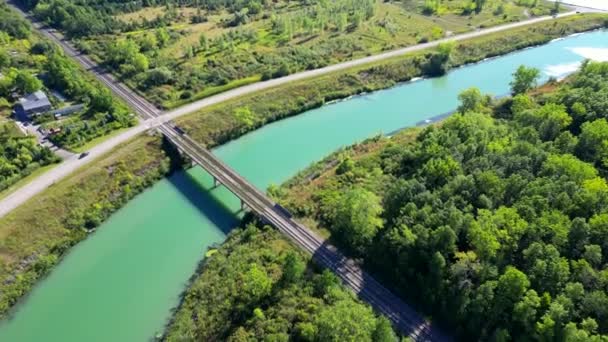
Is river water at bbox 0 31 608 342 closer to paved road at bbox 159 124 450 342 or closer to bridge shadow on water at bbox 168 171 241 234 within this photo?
bridge shadow on water at bbox 168 171 241 234

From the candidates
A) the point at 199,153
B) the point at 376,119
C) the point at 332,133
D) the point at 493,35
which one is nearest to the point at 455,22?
the point at 493,35

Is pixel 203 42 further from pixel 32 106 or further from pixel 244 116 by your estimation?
pixel 32 106

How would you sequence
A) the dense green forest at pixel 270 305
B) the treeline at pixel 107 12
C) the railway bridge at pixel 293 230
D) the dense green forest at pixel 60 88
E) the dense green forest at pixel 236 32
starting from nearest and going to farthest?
the dense green forest at pixel 270 305
the railway bridge at pixel 293 230
the dense green forest at pixel 60 88
the dense green forest at pixel 236 32
the treeline at pixel 107 12

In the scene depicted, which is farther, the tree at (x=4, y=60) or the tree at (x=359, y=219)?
the tree at (x=4, y=60)

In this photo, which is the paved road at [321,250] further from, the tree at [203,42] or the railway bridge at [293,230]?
the tree at [203,42]

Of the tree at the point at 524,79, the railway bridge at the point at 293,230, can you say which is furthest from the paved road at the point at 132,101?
the tree at the point at 524,79

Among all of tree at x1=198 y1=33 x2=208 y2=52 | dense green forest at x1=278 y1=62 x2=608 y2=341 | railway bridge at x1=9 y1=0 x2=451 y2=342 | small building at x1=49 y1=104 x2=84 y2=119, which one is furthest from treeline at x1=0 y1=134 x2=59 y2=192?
tree at x1=198 y1=33 x2=208 y2=52
